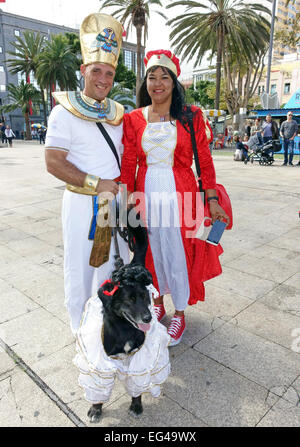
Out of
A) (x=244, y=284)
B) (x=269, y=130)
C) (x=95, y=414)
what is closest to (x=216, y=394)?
(x=95, y=414)

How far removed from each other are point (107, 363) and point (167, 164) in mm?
1392

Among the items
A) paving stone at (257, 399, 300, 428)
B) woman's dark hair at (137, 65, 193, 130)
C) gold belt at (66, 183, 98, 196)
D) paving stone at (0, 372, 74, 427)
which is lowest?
paving stone at (257, 399, 300, 428)

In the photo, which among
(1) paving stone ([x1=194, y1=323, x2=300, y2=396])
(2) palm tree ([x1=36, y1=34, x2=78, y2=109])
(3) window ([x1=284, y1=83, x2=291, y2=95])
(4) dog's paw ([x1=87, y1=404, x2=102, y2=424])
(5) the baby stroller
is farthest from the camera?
(3) window ([x1=284, y1=83, x2=291, y2=95])

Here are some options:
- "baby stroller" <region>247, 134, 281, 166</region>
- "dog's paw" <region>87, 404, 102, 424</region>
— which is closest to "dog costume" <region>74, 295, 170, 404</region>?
"dog's paw" <region>87, 404, 102, 424</region>

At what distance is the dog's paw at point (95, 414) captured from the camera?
6.17 ft

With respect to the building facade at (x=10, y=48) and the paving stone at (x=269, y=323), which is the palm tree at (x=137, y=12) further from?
the building facade at (x=10, y=48)

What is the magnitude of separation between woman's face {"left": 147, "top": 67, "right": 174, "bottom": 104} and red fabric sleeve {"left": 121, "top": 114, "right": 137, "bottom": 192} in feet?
0.82

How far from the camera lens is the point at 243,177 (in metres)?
10.1

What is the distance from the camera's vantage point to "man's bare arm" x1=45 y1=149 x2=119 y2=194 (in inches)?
74.7

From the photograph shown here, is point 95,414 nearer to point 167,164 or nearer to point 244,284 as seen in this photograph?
point 167,164

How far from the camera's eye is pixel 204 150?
241cm

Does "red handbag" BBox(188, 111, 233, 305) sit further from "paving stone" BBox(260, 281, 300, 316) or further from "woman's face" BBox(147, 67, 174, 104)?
"paving stone" BBox(260, 281, 300, 316)

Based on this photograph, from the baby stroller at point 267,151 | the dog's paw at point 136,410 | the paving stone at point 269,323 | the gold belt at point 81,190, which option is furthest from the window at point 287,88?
the dog's paw at point 136,410
